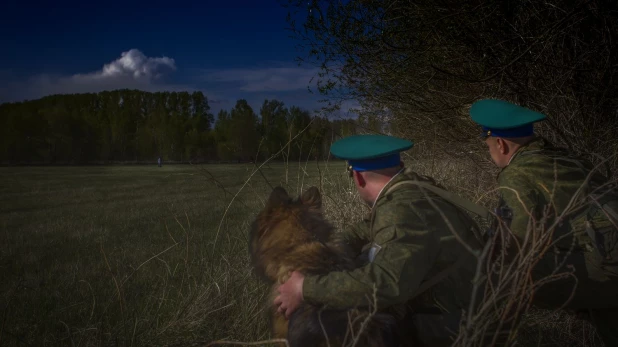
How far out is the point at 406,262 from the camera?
2129 millimetres

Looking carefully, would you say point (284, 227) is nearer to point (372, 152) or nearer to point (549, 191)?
point (372, 152)

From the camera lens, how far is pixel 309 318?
7.50 ft

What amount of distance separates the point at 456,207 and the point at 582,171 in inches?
48.8

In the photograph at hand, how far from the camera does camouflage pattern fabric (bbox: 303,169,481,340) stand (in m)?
2.12

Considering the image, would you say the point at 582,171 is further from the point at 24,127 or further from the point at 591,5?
the point at 24,127

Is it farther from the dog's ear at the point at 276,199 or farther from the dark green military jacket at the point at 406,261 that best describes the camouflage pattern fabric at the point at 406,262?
the dog's ear at the point at 276,199

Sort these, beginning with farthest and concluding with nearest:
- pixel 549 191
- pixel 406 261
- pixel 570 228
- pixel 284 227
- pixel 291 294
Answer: pixel 570 228
pixel 549 191
pixel 284 227
pixel 291 294
pixel 406 261

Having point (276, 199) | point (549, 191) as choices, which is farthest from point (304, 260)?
point (549, 191)

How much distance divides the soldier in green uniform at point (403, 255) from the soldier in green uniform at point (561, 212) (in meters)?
0.64

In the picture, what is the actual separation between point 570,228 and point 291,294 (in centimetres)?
207

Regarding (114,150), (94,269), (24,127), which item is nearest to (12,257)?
(94,269)

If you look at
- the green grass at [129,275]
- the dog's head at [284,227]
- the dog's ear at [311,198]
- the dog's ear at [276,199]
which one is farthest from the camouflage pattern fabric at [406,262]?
the green grass at [129,275]

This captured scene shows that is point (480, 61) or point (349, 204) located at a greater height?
point (480, 61)

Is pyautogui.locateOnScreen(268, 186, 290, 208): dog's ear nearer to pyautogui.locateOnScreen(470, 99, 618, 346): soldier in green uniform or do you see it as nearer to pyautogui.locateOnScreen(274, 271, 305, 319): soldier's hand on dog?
pyautogui.locateOnScreen(274, 271, 305, 319): soldier's hand on dog
